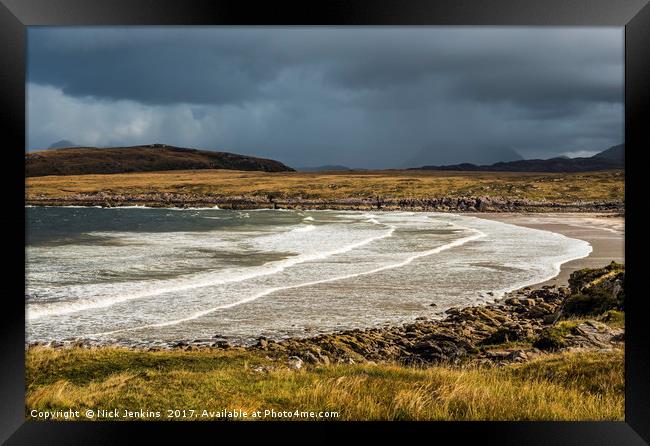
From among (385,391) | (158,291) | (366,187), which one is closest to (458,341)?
(385,391)

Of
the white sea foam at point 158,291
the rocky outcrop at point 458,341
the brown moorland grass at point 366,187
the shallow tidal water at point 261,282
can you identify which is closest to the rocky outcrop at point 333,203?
the brown moorland grass at point 366,187

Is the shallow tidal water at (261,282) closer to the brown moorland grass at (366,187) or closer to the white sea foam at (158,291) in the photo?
the white sea foam at (158,291)

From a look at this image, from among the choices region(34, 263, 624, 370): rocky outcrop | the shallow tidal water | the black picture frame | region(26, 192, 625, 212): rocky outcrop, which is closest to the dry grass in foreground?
the black picture frame

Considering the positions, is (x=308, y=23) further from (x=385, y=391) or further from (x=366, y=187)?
(x=366, y=187)

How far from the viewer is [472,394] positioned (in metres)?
6.12

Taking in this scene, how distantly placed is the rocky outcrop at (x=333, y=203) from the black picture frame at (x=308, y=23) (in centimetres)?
7460

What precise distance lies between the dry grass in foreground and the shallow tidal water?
450 centimetres

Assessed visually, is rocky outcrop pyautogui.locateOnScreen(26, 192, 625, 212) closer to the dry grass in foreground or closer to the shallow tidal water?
the shallow tidal water

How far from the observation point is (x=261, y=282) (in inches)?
758

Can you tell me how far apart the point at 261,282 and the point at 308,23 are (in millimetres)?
14124

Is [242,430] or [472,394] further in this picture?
[472,394]

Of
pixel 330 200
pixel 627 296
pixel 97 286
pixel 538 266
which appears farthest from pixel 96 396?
pixel 330 200

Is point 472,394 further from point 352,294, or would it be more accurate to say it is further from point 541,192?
point 541,192

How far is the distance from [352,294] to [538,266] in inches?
407
